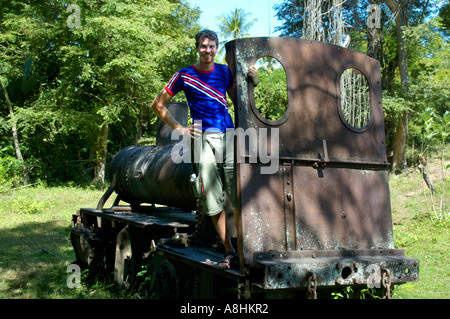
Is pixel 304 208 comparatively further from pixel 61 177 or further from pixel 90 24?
pixel 61 177

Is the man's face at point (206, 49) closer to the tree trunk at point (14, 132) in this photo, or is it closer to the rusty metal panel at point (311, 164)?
the rusty metal panel at point (311, 164)

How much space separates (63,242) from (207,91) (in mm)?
7545

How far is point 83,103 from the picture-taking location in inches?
872

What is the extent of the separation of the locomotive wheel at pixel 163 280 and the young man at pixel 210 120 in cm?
112

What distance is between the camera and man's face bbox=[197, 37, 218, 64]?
4016 mm

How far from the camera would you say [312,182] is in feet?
13.4

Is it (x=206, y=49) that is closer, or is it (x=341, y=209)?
(x=206, y=49)

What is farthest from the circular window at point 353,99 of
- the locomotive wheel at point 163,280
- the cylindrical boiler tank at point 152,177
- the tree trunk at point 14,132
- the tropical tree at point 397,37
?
the tree trunk at point 14,132

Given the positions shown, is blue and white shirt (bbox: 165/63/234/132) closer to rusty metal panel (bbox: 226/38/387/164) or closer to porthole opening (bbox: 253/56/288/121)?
rusty metal panel (bbox: 226/38/387/164)

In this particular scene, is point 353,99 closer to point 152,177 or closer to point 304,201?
point 304,201

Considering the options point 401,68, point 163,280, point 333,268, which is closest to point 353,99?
point 333,268

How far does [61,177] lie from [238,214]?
20729mm

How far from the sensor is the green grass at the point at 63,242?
627 centimetres
